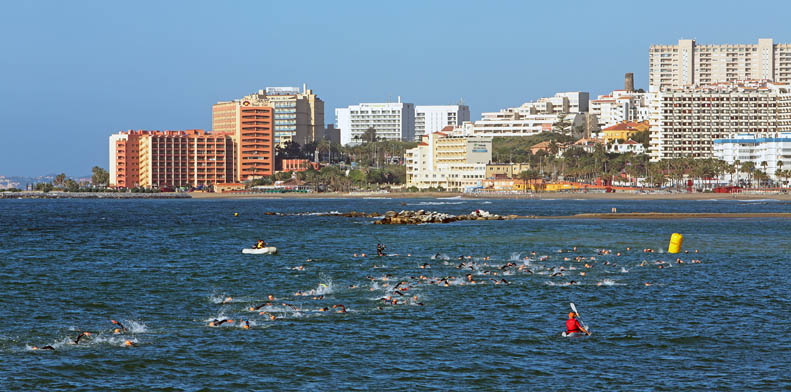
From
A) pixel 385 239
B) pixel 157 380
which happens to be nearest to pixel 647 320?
pixel 157 380

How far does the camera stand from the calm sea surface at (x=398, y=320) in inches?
1299

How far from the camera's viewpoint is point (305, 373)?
33.5 m

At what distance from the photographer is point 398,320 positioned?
43375mm

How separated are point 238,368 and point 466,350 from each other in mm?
8540

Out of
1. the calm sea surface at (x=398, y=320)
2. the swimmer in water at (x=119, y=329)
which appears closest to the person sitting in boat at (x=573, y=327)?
the calm sea surface at (x=398, y=320)

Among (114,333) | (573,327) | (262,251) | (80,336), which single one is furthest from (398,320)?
(262,251)

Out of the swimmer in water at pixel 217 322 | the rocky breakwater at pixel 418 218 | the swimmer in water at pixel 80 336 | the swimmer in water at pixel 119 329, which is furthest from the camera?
the rocky breakwater at pixel 418 218

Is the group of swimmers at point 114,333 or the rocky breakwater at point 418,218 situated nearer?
the group of swimmers at point 114,333

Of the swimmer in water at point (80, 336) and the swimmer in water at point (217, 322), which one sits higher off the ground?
the swimmer in water at point (217, 322)

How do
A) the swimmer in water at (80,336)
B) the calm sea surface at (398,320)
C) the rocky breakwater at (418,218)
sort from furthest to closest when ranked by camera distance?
the rocky breakwater at (418,218)
the swimmer in water at (80,336)
the calm sea surface at (398,320)

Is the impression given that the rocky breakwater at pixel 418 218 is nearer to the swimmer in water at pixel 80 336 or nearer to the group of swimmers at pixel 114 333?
the group of swimmers at pixel 114 333

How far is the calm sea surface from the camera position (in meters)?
33.0

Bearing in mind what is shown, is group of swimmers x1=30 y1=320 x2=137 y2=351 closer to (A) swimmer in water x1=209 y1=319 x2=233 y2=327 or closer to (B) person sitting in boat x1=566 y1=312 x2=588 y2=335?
(A) swimmer in water x1=209 y1=319 x2=233 y2=327

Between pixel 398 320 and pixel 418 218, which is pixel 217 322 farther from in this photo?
pixel 418 218
